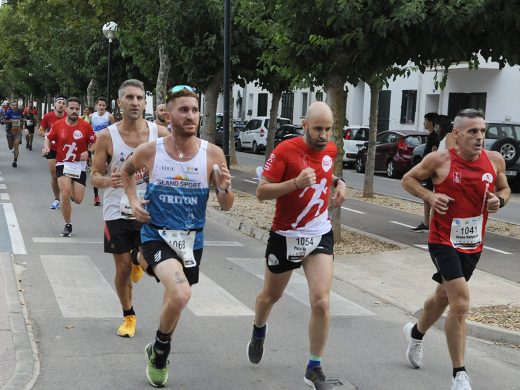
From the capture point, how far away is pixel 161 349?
18.0 feet

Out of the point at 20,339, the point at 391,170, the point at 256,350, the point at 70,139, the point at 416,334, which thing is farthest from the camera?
the point at 391,170

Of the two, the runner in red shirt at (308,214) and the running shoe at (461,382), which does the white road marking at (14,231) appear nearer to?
the runner in red shirt at (308,214)

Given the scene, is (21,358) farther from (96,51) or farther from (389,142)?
(96,51)

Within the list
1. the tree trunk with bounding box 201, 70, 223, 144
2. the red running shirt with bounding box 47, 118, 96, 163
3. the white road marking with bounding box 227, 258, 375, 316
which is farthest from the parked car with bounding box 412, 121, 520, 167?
the white road marking with bounding box 227, 258, 375, 316

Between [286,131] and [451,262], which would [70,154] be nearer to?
[451,262]

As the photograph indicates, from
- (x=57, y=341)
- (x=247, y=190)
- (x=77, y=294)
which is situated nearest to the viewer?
(x=57, y=341)

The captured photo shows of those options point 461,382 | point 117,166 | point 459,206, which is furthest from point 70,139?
point 461,382

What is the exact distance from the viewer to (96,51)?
35844mm

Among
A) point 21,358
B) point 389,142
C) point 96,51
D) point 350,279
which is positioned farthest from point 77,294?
point 96,51

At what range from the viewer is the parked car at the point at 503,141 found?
2194cm

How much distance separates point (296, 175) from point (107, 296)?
3.25 metres

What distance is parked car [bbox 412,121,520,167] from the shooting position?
21.9 metres

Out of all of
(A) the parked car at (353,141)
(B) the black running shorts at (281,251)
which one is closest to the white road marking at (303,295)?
(B) the black running shorts at (281,251)

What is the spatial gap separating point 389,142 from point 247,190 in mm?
9039
